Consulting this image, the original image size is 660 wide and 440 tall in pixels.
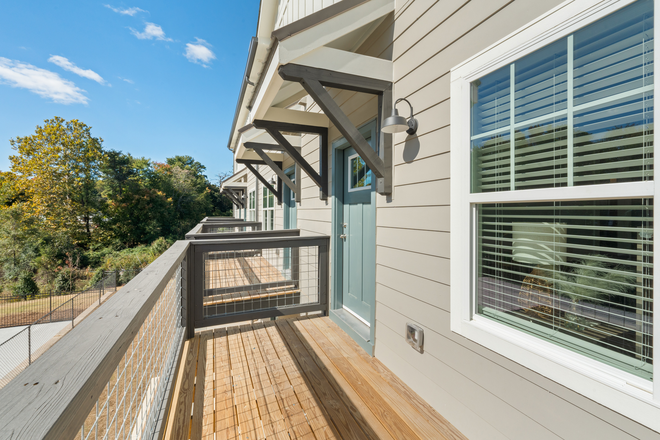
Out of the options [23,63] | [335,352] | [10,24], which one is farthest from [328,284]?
[23,63]

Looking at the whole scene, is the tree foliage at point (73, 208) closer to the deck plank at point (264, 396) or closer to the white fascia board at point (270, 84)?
the deck plank at point (264, 396)

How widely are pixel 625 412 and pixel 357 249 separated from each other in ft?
6.88

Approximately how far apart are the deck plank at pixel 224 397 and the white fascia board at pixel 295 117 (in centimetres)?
232

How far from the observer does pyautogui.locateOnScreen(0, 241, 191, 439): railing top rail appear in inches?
15.1

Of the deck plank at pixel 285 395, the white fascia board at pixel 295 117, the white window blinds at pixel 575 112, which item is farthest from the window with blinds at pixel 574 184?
the white fascia board at pixel 295 117

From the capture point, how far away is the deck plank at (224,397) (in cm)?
163

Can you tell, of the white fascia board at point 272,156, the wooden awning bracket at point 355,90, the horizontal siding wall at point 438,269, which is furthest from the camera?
the white fascia board at point 272,156

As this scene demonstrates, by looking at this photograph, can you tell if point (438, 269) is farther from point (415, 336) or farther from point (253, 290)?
point (253, 290)

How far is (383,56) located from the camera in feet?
7.47

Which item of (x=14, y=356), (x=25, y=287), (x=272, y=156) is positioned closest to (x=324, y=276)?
(x=272, y=156)

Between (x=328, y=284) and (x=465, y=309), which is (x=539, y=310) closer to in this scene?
(x=465, y=309)

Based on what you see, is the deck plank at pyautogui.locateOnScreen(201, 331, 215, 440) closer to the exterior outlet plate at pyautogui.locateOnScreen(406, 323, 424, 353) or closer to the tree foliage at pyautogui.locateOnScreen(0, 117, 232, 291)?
the exterior outlet plate at pyautogui.locateOnScreen(406, 323, 424, 353)

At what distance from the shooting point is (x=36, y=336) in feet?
32.5

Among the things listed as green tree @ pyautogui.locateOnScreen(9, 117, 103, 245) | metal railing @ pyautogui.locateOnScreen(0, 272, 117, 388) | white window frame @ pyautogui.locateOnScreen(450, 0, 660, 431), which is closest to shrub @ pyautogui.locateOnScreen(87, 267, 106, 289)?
metal railing @ pyautogui.locateOnScreen(0, 272, 117, 388)
